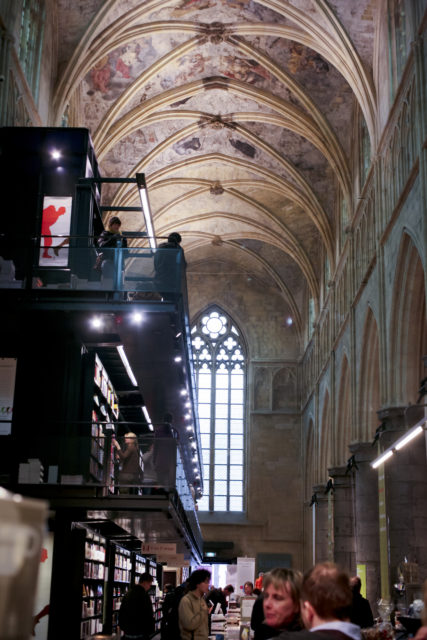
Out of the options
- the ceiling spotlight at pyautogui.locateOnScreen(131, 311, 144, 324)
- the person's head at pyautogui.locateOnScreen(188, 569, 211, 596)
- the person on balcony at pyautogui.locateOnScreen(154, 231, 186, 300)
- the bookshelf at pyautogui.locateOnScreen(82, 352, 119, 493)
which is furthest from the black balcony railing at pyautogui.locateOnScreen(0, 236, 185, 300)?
the person's head at pyautogui.locateOnScreen(188, 569, 211, 596)

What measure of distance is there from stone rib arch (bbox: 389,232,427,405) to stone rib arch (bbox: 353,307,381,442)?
365 centimetres

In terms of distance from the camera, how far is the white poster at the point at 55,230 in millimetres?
→ 13359

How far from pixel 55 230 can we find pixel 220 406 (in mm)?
23936

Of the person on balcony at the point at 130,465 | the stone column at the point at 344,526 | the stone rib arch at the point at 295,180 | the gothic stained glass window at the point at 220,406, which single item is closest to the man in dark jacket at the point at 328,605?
the person on balcony at the point at 130,465

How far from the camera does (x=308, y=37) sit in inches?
859

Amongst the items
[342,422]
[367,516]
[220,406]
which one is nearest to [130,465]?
[367,516]

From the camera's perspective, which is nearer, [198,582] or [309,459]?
[198,582]

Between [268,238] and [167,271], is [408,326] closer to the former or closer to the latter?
[167,271]

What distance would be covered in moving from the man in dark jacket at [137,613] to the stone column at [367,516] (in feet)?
31.2

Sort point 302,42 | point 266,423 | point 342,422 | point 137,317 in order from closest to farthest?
1. point 137,317
2. point 302,42
3. point 342,422
4. point 266,423

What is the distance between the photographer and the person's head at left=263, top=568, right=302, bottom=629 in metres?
3.67

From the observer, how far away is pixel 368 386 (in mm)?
21188

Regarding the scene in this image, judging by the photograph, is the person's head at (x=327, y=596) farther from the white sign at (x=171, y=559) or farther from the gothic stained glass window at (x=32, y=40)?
the gothic stained glass window at (x=32, y=40)

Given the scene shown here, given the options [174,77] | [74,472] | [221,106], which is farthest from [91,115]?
[74,472]
